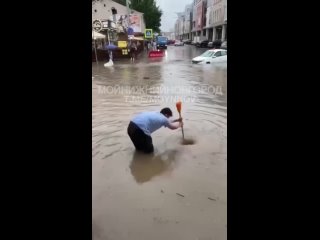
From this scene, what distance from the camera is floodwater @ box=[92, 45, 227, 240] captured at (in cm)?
341

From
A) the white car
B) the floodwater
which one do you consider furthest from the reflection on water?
the white car

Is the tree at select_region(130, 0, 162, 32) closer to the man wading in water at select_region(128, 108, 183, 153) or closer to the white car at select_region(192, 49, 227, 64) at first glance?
the white car at select_region(192, 49, 227, 64)

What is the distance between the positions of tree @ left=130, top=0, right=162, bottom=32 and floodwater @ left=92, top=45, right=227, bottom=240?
44968 mm

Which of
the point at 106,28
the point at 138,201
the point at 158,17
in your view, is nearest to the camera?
the point at 138,201

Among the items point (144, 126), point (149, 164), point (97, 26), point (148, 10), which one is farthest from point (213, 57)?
point (148, 10)

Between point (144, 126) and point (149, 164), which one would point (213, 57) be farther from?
point (149, 164)

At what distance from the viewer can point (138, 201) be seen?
4.05 meters

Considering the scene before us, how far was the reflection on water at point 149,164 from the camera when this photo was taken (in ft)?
15.8

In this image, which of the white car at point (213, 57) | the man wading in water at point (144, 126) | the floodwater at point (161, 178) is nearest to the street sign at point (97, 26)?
the white car at point (213, 57)
